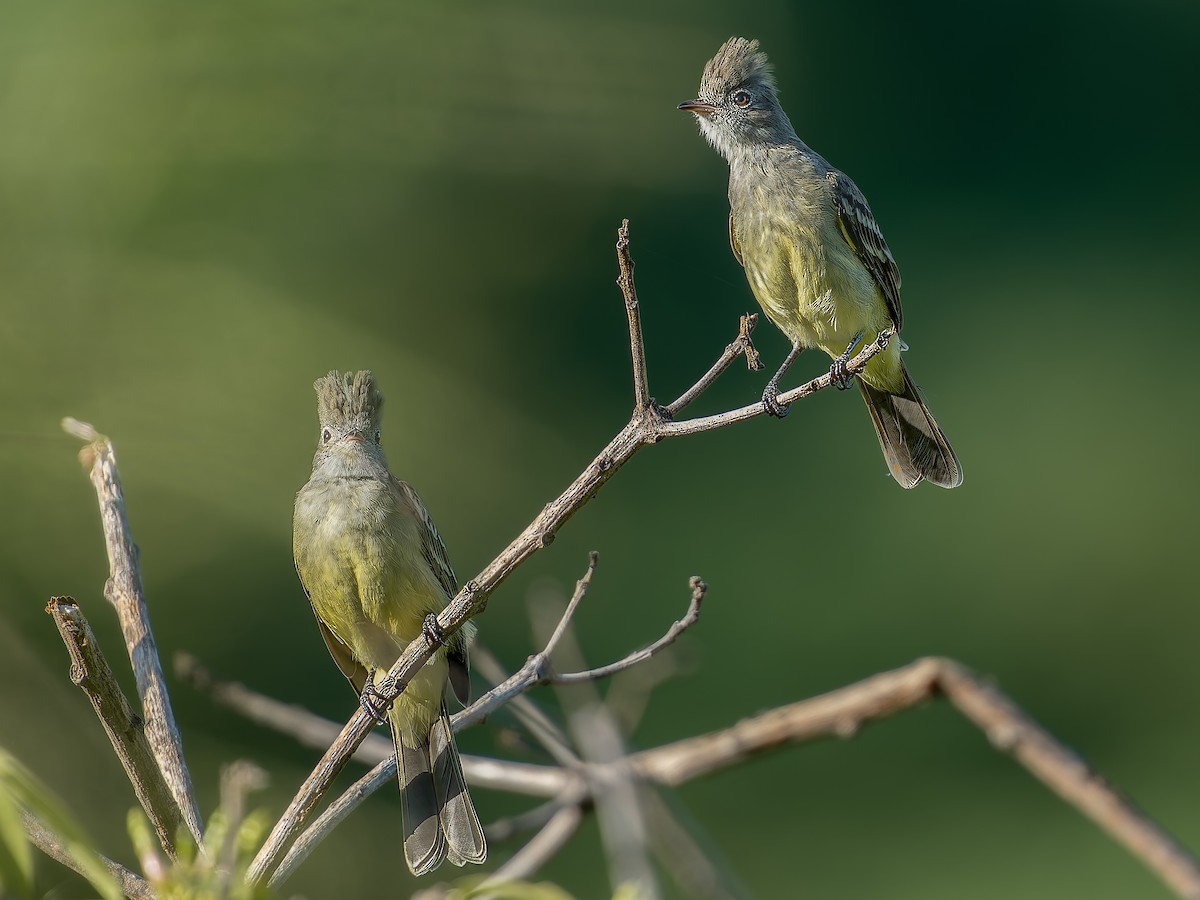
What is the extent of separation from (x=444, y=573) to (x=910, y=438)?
152 cm

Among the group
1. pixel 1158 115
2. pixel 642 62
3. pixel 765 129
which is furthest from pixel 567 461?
pixel 1158 115

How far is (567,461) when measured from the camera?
6.57 m

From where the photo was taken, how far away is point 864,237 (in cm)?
343

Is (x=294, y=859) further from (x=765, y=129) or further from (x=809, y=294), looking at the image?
(x=765, y=129)

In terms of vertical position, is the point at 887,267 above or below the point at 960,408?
below

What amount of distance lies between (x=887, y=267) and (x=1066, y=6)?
6198 millimetres

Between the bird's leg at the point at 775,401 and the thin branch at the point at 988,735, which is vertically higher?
the bird's leg at the point at 775,401

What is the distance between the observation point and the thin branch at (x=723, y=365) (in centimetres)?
173

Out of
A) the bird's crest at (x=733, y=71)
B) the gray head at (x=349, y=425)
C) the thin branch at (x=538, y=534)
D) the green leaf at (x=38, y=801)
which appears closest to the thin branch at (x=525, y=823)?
the thin branch at (x=538, y=534)

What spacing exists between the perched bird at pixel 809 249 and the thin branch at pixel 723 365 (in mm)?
1057

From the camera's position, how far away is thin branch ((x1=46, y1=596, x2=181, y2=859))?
51.4 inches

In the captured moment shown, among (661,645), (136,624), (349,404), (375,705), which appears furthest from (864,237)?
(136,624)

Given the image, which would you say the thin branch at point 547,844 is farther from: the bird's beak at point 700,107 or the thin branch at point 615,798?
the bird's beak at point 700,107

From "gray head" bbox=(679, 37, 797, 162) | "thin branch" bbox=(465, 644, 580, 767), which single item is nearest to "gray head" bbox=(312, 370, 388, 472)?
"thin branch" bbox=(465, 644, 580, 767)
